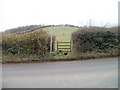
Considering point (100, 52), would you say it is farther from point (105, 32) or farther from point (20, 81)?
point (20, 81)

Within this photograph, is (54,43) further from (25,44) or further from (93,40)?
(93,40)

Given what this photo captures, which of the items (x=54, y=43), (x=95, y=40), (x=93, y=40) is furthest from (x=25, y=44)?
(x=95, y=40)

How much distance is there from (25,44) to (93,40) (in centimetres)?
338

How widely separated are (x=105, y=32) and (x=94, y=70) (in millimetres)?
4065

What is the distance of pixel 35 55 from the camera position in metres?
8.78

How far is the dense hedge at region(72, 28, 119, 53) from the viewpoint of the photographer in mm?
9562

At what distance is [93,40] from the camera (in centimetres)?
977

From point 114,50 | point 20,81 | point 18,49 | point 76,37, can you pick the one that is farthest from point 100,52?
point 20,81

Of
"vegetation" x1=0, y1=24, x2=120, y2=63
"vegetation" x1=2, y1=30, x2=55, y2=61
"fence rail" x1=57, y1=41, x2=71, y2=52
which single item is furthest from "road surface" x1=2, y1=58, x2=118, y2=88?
"fence rail" x1=57, y1=41, x2=71, y2=52

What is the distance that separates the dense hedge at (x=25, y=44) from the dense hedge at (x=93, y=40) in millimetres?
1699

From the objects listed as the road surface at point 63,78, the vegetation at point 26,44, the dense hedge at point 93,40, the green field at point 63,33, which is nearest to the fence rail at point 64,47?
the green field at point 63,33

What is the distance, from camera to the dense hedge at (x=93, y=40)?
9.56m

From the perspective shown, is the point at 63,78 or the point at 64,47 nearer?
the point at 63,78

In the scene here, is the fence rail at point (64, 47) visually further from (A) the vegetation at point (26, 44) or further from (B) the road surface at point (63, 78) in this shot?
(B) the road surface at point (63, 78)
